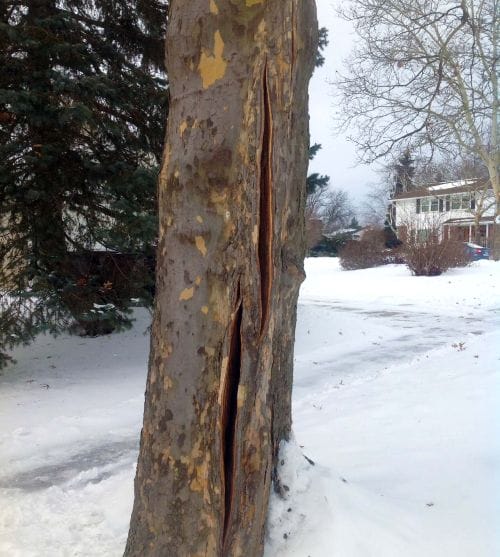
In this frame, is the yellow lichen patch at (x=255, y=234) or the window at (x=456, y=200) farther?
the window at (x=456, y=200)

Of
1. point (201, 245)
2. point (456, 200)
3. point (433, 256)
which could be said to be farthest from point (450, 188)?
point (201, 245)

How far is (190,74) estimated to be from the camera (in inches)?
87.1

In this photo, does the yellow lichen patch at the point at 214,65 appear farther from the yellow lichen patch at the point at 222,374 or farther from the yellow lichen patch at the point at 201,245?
the yellow lichen patch at the point at 222,374

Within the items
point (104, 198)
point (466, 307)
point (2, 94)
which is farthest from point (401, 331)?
point (2, 94)

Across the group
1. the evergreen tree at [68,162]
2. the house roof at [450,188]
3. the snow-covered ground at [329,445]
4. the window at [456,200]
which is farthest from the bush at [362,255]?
the evergreen tree at [68,162]

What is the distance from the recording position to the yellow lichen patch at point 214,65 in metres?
2.15

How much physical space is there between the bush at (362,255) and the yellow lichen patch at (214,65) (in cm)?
2463

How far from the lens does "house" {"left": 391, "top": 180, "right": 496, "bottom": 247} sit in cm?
2198

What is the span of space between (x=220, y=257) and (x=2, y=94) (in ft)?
15.3

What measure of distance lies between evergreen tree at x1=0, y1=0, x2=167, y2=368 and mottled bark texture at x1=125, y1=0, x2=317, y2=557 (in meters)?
4.00

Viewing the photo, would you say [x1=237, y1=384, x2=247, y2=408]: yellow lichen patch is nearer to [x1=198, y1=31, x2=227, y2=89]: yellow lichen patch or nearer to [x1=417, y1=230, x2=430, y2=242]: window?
[x1=198, y1=31, x2=227, y2=89]: yellow lichen patch

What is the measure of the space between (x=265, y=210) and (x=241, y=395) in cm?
76

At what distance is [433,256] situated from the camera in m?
19.9

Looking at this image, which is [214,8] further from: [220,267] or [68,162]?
[68,162]
